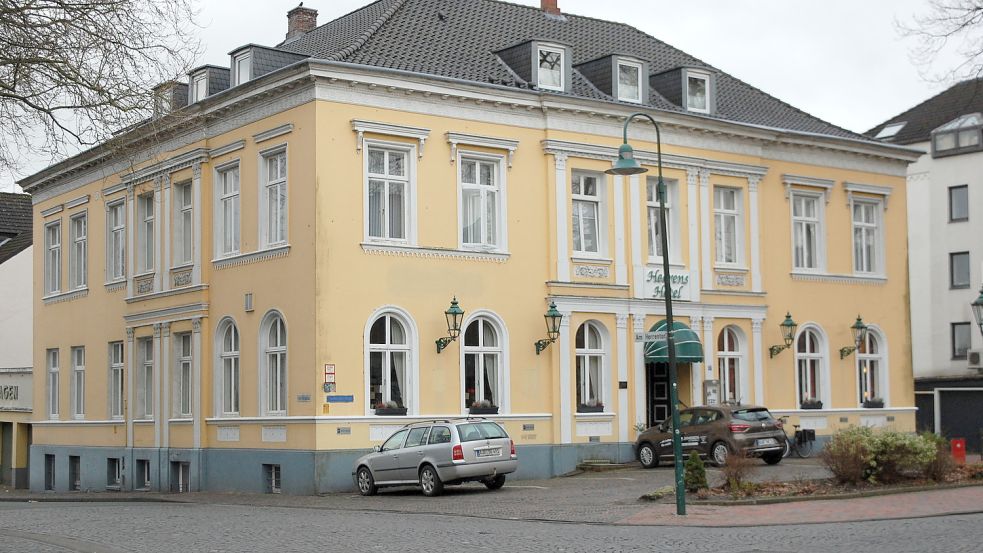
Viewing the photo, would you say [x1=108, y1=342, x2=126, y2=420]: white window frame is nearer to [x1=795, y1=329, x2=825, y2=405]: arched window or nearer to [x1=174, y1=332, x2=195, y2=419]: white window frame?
[x1=174, y1=332, x2=195, y2=419]: white window frame

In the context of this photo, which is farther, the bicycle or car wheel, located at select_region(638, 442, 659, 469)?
the bicycle

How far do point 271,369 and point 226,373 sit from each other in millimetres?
2286

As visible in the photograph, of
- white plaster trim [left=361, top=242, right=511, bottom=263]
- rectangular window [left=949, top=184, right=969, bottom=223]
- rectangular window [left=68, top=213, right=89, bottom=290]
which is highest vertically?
rectangular window [left=949, top=184, right=969, bottom=223]

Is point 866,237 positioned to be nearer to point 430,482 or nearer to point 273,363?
point 273,363

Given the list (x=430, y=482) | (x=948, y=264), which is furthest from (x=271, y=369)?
(x=948, y=264)

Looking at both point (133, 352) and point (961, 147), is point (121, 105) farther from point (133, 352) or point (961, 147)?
point (961, 147)

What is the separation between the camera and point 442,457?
1056 inches

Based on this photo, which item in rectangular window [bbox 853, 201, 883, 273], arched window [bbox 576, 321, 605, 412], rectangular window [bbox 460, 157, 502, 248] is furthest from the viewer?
rectangular window [bbox 853, 201, 883, 273]

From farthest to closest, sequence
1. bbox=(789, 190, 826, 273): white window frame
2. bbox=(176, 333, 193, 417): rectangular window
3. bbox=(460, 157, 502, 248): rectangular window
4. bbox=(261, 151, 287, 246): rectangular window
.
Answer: bbox=(789, 190, 826, 273): white window frame → bbox=(176, 333, 193, 417): rectangular window → bbox=(460, 157, 502, 248): rectangular window → bbox=(261, 151, 287, 246): rectangular window

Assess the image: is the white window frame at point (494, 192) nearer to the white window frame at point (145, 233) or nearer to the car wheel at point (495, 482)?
the car wheel at point (495, 482)

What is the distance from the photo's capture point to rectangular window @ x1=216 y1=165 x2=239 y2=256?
33812mm

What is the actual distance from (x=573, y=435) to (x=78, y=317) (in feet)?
54.5

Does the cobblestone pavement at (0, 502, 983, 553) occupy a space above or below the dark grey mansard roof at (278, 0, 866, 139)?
below

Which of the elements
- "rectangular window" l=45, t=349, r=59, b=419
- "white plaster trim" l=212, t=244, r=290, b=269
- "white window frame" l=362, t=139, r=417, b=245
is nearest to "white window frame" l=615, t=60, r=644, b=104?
"white window frame" l=362, t=139, r=417, b=245
